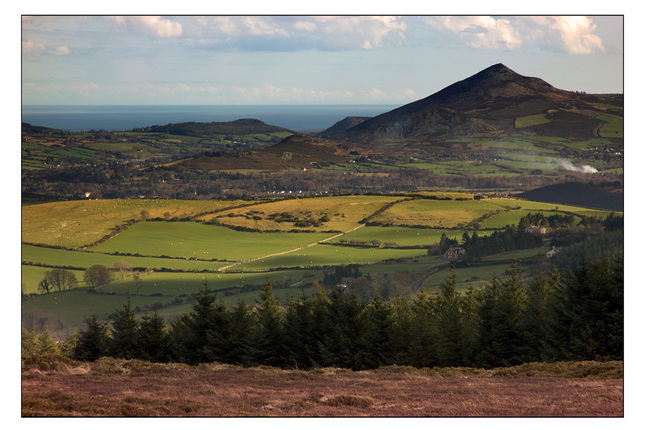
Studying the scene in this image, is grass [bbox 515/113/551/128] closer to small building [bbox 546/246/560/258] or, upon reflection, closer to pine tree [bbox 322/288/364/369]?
small building [bbox 546/246/560/258]

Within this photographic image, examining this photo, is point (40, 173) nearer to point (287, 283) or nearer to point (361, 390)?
point (287, 283)

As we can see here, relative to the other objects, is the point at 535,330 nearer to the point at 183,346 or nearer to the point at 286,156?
the point at 183,346

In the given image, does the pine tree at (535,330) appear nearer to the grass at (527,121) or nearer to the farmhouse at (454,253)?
the farmhouse at (454,253)

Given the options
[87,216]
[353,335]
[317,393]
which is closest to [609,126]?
[353,335]

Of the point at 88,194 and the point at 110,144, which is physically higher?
the point at 110,144

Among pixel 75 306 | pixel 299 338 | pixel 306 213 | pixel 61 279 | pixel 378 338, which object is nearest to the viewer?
pixel 378 338

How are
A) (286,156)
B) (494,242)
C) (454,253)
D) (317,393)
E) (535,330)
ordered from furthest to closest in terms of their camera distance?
(286,156) → (494,242) → (454,253) → (535,330) → (317,393)

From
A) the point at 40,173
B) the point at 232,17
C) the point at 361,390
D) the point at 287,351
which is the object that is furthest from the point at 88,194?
the point at 361,390

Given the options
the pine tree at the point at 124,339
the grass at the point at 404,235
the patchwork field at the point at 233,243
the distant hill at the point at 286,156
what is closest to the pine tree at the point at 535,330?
the pine tree at the point at 124,339
